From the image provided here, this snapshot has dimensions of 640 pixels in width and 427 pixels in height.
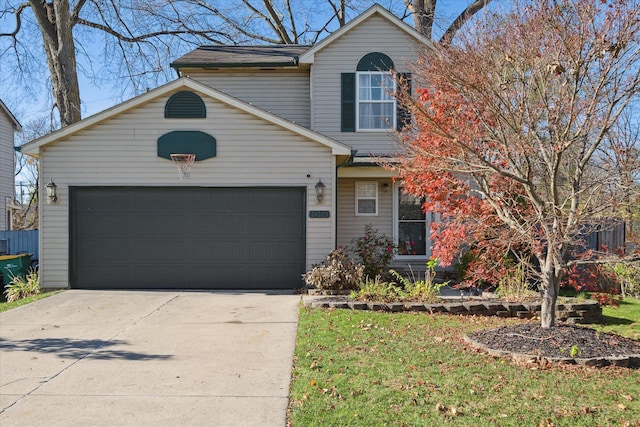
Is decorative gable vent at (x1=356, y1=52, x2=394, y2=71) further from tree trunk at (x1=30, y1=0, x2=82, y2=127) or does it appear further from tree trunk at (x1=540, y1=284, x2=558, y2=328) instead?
tree trunk at (x1=30, y1=0, x2=82, y2=127)

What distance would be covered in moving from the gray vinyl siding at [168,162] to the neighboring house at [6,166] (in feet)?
47.2

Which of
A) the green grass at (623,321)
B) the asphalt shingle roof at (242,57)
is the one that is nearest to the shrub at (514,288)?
the green grass at (623,321)

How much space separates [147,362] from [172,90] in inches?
270

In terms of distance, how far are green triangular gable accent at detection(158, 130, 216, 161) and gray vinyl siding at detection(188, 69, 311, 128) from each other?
3486 millimetres

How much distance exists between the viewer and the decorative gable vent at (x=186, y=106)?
11875 millimetres

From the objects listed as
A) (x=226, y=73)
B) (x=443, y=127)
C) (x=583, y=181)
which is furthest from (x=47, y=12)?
(x=583, y=181)

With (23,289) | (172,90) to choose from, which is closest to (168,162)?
(172,90)

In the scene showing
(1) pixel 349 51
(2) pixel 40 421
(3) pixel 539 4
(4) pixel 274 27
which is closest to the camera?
(2) pixel 40 421

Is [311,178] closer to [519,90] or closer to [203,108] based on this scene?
[203,108]

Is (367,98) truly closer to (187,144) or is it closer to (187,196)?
(187,144)

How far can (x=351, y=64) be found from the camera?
14367 millimetres

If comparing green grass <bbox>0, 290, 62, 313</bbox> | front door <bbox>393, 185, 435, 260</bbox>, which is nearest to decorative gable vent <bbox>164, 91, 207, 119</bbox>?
green grass <bbox>0, 290, 62, 313</bbox>

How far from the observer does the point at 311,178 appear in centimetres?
1198

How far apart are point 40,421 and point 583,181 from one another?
22.8ft
